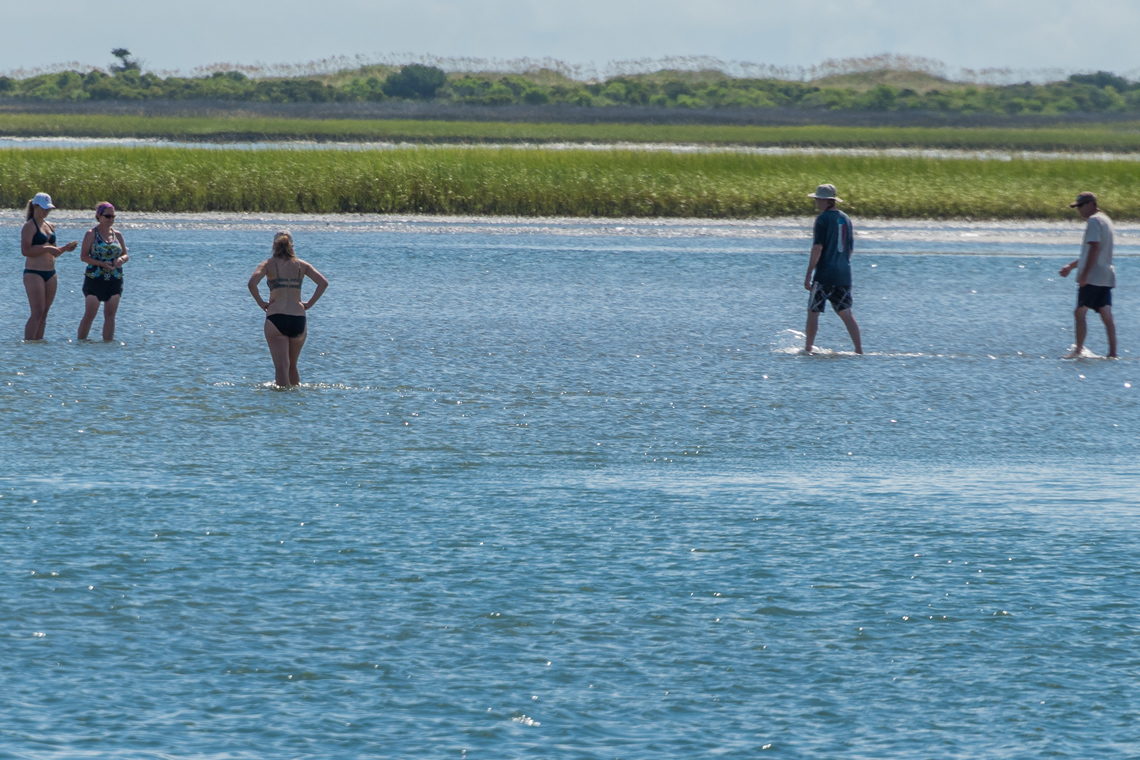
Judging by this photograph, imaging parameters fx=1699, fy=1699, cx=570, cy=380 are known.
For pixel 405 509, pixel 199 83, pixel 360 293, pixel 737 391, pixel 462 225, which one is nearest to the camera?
pixel 405 509

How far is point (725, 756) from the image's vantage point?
674 cm

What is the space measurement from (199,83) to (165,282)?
449 feet

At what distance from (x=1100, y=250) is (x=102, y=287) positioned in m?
10.7

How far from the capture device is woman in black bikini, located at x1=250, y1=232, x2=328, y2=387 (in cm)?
1509

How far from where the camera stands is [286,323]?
49.8 ft

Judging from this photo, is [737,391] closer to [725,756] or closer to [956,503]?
[956,503]

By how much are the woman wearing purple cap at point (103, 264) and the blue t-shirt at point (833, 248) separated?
7221mm

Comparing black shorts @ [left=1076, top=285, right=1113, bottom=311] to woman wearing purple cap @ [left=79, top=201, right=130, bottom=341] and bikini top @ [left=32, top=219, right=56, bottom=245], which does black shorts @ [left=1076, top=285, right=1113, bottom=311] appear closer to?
woman wearing purple cap @ [left=79, top=201, right=130, bottom=341]

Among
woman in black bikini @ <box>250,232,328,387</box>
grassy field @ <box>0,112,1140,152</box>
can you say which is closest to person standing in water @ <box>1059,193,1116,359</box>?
woman in black bikini @ <box>250,232,328,387</box>

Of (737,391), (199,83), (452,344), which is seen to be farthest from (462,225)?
(199,83)

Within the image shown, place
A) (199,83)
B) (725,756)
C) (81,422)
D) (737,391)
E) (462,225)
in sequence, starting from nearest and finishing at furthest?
(725,756)
(81,422)
(737,391)
(462,225)
(199,83)

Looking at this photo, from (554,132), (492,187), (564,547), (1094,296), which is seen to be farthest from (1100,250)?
(554,132)

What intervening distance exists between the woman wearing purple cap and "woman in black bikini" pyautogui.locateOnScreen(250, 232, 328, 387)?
280 cm

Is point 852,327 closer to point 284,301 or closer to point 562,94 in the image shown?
point 284,301
